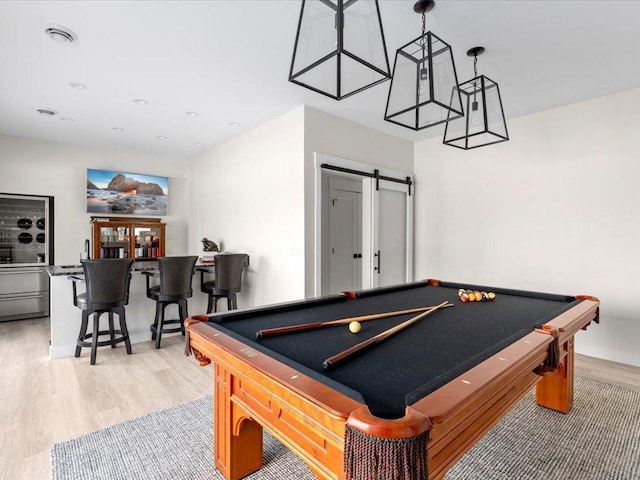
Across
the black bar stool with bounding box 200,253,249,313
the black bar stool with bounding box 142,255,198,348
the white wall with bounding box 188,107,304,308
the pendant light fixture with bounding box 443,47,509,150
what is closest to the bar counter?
the black bar stool with bounding box 142,255,198,348

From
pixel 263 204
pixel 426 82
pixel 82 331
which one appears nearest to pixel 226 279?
pixel 263 204

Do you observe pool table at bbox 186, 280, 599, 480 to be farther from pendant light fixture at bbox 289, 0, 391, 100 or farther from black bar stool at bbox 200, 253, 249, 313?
black bar stool at bbox 200, 253, 249, 313

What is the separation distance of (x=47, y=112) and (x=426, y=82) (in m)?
4.36

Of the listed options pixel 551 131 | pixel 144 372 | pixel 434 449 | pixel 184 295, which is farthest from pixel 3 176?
pixel 551 131

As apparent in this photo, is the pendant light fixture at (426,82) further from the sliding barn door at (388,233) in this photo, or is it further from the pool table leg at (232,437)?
the sliding barn door at (388,233)

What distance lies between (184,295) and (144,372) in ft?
3.02

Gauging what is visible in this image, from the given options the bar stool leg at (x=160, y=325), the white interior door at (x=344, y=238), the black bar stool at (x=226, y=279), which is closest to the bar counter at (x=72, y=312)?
the bar stool leg at (x=160, y=325)

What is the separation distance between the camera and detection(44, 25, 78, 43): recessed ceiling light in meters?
2.40

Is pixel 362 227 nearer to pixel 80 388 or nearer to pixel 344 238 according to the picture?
pixel 344 238

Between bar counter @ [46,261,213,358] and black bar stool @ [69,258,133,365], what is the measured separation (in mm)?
111

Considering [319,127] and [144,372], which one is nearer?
[144,372]

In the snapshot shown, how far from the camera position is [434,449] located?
94 cm

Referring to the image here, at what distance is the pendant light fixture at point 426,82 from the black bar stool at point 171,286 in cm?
268

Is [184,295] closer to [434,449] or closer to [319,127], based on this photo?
[319,127]
